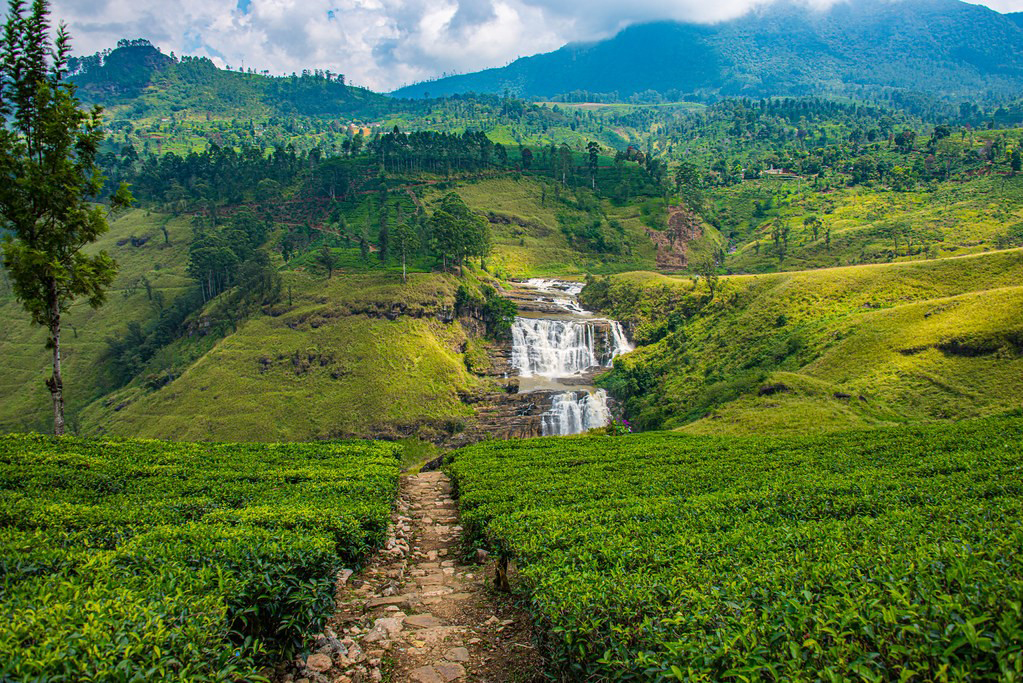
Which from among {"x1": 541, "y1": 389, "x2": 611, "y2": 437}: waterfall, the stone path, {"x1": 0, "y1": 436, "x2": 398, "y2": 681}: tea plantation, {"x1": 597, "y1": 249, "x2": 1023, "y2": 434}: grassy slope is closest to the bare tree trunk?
{"x1": 0, "y1": 436, "x2": 398, "y2": 681}: tea plantation

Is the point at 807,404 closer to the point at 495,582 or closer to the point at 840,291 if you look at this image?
the point at 840,291

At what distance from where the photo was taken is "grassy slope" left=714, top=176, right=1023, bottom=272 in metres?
82.7

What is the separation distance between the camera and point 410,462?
48.1 metres

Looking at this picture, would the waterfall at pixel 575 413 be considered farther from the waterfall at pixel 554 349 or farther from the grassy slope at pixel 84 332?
the grassy slope at pixel 84 332

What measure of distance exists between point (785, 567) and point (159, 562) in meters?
8.09

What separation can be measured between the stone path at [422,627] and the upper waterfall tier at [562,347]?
5124cm

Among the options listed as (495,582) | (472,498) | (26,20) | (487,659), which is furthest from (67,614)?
(26,20)

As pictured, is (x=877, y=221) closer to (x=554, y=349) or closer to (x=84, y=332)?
(x=554, y=349)

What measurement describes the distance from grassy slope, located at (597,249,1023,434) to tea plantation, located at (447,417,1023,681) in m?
19.3

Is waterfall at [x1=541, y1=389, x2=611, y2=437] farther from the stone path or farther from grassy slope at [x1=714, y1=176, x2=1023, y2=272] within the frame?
grassy slope at [x1=714, y1=176, x2=1023, y2=272]

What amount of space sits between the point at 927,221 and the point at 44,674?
115718mm

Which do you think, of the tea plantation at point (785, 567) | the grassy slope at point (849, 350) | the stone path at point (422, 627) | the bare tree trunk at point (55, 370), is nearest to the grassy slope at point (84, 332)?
the bare tree trunk at point (55, 370)

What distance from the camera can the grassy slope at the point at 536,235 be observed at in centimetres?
9781

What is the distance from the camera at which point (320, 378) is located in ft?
188
